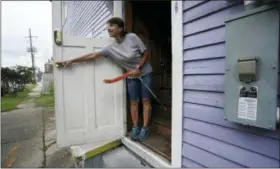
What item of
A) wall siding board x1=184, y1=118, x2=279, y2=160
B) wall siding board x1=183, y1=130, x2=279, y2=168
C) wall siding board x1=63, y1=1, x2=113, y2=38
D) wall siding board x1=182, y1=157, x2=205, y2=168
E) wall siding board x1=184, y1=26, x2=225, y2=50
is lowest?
wall siding board x1=182, y1=157, x2=205, y2=168

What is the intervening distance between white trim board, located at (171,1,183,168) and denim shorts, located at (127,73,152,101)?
70cm

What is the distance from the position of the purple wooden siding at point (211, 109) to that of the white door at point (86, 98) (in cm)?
124

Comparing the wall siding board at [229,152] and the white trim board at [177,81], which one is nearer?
the wall siding board at [229,152]

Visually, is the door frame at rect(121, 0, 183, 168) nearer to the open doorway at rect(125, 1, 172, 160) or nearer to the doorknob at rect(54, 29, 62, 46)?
the open doorway at rect(125, 1, 172, 160)

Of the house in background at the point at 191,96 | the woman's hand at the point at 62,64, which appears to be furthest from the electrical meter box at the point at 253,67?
the woman's hand at the point at 62,64

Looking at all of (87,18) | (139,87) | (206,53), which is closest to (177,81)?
(206,53)

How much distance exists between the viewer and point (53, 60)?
252cm

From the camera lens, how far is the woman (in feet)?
8.04

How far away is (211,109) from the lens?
1.50 meters

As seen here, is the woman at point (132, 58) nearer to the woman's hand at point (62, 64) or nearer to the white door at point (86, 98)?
the woman's hand at point (62, 64)

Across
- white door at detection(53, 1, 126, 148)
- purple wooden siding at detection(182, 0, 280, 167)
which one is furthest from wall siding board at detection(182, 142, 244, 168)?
white door at detection(53, 1, 126, 148)

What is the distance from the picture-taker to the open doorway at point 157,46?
110 inches

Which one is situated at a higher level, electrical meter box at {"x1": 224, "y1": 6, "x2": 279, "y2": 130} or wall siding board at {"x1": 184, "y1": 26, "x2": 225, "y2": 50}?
wall siding board at {"x1": 184, "y1": 26, "x2": 225, "y2": 50}

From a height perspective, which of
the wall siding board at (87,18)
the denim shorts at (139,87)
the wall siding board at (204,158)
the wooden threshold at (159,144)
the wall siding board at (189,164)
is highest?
the wall siding board at (87,18)
